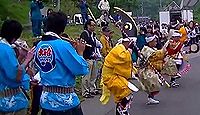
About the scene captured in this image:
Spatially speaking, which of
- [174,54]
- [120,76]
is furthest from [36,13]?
[120,76]

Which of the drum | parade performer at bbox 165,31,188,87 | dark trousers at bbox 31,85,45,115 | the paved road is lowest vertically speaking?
the drum

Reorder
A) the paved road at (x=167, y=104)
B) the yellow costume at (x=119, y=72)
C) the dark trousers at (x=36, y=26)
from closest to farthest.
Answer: the yellow costume at (x=119, y=72), the paved road at (x=167, y=104), the dark trousers at (x=36, y=26)

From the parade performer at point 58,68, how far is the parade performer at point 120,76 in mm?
2857

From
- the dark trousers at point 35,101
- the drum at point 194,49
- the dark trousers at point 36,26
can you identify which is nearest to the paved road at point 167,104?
the dark trousers at point 35,101

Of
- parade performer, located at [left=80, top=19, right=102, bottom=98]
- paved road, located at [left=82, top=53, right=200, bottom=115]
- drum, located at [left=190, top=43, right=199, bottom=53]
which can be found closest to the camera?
paved road, located at [left=82, top=53, right=200, bottom=115]

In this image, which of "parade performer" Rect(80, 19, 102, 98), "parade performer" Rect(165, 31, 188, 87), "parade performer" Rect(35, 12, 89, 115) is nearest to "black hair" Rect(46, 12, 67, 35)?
"parade performer" Rect(35, 12, 89, 115)

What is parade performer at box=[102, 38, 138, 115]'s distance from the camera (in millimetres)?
8023

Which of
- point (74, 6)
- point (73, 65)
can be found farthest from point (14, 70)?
point (74, 6)

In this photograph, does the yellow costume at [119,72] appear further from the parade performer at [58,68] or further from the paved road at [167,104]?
the parade performer at [58,68]

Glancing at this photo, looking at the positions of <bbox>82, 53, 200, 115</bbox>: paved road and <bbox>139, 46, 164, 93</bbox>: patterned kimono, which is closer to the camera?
<bbox>82, 53, 200, 115</bbox>: paved road

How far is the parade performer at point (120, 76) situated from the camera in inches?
316

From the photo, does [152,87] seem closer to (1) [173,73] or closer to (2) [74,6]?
(1) [173,73]

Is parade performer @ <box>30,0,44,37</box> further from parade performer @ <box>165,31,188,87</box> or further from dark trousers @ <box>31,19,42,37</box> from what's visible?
parade performer @ <box>165,31,188,87</box>

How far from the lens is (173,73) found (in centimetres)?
1288
